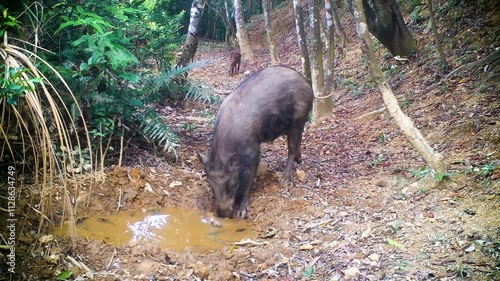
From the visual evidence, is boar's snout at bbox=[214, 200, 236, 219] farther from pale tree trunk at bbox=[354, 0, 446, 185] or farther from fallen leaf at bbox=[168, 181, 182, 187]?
pale tree trunk at bbox=[354, 0, 446, 185]

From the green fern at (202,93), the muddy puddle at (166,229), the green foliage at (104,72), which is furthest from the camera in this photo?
the green fern at (202,93)

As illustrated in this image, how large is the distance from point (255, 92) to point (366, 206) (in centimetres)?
202

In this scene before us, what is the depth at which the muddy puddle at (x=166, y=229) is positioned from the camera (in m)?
4.49

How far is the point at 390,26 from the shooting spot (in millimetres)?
8812

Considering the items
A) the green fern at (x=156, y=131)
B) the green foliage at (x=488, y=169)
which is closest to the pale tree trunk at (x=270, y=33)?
the green fern at (x=156, y=131)

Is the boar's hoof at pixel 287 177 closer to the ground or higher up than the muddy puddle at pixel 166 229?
higher up

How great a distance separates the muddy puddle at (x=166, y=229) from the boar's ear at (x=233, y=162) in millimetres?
631

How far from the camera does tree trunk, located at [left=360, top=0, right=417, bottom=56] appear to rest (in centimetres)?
878

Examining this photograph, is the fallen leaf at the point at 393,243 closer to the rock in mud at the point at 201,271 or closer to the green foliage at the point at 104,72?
the rock in mud at the point at 201,271

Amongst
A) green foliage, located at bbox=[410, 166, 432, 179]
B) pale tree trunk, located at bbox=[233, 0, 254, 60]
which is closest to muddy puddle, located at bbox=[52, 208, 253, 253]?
green foliage, located at bbox=[410, 166, 432, 179]

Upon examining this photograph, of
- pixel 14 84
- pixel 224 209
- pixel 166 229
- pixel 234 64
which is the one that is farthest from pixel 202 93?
pixel 234 64

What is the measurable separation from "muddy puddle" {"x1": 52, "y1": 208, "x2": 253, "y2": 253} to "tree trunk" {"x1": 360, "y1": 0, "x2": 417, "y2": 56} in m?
5.40

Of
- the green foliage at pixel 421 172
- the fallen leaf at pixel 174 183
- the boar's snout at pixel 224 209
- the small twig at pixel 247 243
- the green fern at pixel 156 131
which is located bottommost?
the small twig at pixel 247 243

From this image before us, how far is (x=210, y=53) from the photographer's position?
21812 millimetres
